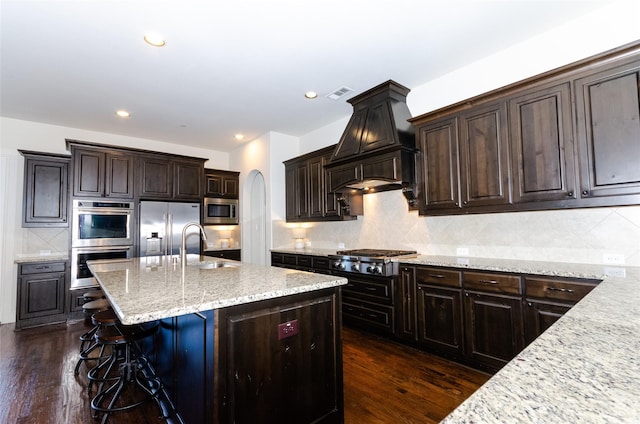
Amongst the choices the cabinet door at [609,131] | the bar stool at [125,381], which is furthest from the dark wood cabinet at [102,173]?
the cabinet door at [609,131]

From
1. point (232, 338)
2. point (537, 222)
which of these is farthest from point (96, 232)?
point (537, 222)

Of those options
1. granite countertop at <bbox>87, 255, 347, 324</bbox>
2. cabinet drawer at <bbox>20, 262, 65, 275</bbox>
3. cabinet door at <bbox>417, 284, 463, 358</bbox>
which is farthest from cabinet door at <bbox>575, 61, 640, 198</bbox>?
cabinet drawer at <bbox>20, 262, 65, 275</bbox>

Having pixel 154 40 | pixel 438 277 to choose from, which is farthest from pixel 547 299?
pixel 154 40

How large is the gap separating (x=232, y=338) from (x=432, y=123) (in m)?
2.85

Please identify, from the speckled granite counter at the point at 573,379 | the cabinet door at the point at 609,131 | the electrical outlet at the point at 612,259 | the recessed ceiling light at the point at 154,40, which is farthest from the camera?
the recessed ceiling light at the point at 154,40

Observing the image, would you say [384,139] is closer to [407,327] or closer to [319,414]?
[407,327]

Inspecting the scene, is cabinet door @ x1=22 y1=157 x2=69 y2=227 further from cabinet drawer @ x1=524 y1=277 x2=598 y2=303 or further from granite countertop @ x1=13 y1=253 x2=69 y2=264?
cabinet drawer @ x1=524 y1=277 x2=598 y2=303

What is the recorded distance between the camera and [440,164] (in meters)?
3.18

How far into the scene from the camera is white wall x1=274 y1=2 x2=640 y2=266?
7.88 feet

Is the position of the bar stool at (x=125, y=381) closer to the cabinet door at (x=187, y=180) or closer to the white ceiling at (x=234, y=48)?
the white ceiling at (x=234, y=48)

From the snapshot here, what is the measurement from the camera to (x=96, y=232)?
4.54 meters

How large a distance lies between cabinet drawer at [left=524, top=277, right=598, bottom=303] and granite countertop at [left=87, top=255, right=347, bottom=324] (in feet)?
5.01

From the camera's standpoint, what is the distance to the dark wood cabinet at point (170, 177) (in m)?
5.03

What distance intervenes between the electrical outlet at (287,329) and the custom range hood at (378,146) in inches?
85.1
